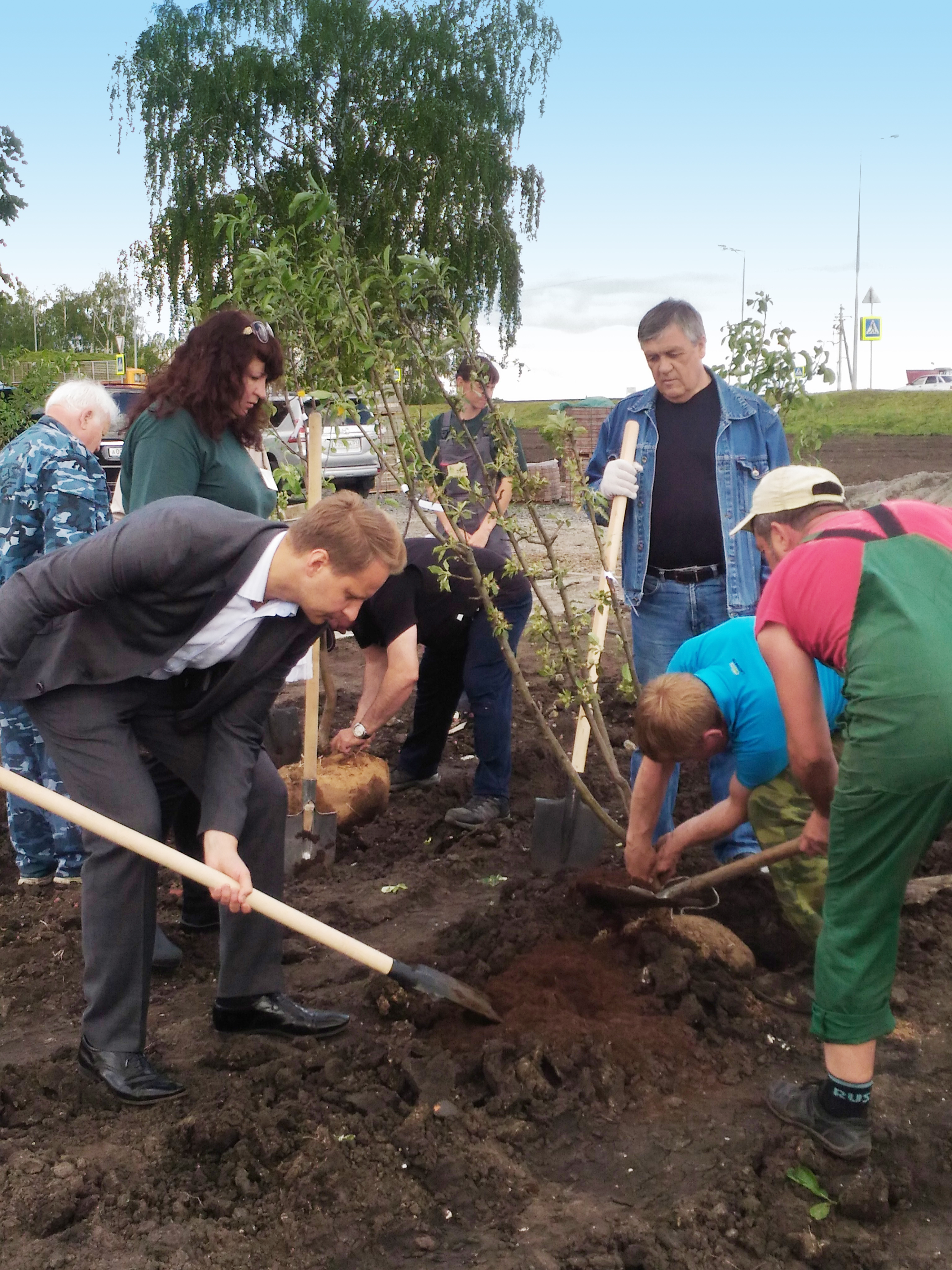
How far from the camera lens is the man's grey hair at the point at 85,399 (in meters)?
4.11

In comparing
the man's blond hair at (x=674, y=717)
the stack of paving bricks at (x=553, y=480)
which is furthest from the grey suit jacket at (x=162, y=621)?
the stack of paving bricks at (x=553, y=480)

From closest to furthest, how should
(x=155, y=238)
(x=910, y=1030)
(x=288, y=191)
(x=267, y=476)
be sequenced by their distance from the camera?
(x=910, y=1030)
(x=267, y=476)
(x=288, y=191)
(x=155, y=238)

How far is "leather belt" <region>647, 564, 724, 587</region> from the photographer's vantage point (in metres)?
4.05

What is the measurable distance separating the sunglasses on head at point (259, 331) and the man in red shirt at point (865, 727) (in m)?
1.78

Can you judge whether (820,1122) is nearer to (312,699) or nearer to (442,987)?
(442,987)

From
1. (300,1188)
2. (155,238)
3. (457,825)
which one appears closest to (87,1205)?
(300,1188)

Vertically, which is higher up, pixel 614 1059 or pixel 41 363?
pixel 41 363

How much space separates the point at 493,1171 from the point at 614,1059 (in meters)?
0.51

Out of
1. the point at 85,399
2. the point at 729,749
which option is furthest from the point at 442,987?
the point at 85,399

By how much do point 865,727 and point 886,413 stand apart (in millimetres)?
32858

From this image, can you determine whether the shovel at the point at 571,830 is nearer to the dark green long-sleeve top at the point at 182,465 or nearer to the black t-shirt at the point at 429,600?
the black t-shirt at the point at 429,600

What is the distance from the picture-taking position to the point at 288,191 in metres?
20.7

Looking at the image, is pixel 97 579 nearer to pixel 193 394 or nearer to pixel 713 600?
pixel 193 394

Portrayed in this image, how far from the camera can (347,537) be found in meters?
2.69
